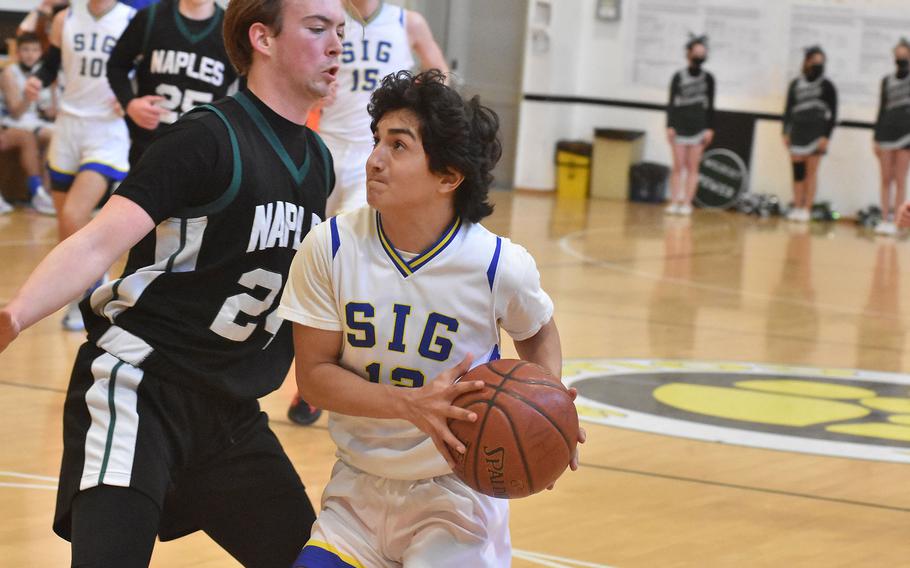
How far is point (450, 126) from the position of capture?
9.14 ft

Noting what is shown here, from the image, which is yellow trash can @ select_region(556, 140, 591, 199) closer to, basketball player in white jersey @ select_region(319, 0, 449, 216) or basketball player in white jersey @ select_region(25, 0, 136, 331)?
A: basketball player in white jersey @ select_region(25, 0, 136, 331)

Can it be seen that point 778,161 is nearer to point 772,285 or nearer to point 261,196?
point 772,285

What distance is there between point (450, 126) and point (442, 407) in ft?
2.04

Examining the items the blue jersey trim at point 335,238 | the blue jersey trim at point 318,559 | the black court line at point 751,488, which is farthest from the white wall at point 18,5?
the blue jersey trim at point 318,559

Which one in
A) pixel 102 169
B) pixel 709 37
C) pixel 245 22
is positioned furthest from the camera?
pixel 709 37

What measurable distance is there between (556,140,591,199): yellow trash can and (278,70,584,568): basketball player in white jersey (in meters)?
17.7

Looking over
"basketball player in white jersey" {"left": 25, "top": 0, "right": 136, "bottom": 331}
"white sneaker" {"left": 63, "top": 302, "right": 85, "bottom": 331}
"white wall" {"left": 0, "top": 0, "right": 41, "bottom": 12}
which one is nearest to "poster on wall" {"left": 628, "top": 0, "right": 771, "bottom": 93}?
"white wall" {"left": 0, "top": 0, "right": 41, "bottom": 12}

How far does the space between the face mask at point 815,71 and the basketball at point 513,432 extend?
1670 centimetres

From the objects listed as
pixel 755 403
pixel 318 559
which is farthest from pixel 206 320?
pixel 755 403

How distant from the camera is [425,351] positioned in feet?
9.23

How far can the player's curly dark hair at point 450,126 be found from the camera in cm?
279

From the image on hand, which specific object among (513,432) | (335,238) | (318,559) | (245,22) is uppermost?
(245,22)

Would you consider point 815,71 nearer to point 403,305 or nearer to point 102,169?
point 102,169

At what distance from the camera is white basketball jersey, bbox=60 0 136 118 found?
7953 mm
